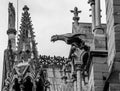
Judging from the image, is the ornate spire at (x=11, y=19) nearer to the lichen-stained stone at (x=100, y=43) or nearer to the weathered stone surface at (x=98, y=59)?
the lichen-stained stone at (x=100, y=43)

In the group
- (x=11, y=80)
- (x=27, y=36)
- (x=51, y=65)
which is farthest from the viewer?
(x=51, y=65)

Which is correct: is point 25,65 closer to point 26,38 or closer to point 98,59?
point 26,38

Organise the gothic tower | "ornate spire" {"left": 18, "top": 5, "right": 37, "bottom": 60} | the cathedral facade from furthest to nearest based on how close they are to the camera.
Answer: "ornate spire" {"left": 18, "top": 5, "right": 37, "bottom": 60}
the gothic tower
the cathedral facade

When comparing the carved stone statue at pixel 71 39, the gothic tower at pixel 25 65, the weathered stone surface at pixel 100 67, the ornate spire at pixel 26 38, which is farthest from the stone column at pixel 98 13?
the ornate spire at pixel 26 38

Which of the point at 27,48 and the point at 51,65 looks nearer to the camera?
the point at 27,48

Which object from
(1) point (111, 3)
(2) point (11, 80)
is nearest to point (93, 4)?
(1) point (111, 3)

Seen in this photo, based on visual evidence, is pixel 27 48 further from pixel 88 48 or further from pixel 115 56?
pixel 115 56

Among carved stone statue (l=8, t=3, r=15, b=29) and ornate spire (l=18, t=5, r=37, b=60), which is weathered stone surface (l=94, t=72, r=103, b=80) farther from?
carved stone statue (l=8, t=3, r=15, b=29)

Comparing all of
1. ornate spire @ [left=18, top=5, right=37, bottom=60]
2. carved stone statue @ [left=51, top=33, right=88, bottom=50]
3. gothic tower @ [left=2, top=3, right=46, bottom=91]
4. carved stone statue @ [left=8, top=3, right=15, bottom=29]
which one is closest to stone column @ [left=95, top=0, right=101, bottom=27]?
carved stone statue @ [left=51, top=33, right=88, bottom=50]

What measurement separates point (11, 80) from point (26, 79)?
27.3 inches

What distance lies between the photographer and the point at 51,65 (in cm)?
4038

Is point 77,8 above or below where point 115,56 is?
above

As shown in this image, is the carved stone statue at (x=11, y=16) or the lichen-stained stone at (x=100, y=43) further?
the carved stone statue at (x=11, y=16)

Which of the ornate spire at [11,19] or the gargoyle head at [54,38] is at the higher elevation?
the ornate spire at [11,19]
